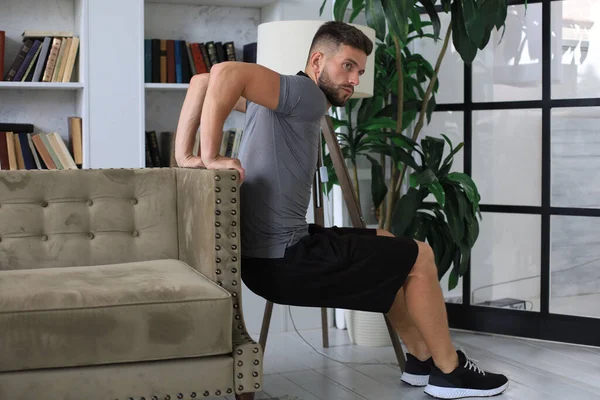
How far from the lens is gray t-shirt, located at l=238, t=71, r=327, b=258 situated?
252 centimetres

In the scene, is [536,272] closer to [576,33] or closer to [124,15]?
[576,33]

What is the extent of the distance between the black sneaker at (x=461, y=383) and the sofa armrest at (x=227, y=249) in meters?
0.71

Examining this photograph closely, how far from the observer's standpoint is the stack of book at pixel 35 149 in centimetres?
371

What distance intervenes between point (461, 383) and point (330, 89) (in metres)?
1.06

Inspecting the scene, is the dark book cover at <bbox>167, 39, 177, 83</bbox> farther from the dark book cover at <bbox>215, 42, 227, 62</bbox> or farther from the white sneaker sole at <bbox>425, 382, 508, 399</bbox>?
the white sneaker sole at <bbox>425, 382, 508, 399</bbox>

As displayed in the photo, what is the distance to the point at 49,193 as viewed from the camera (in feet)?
9.28

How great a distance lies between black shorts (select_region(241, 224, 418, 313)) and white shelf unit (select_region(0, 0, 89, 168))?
1.61 m

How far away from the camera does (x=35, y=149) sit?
377 cm

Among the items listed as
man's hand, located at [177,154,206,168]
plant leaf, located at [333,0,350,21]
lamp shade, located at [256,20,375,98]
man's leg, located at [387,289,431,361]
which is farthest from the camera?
plant leaf, located at [333,0,350,21]

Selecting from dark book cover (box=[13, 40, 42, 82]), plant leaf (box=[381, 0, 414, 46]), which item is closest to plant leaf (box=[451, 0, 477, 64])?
plant leaf (box=[381, 0, 414, 46])

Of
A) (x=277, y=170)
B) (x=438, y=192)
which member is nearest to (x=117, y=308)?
(x=277, y=170)

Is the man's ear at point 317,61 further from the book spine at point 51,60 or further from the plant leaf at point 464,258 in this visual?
the book spine at point 51,60

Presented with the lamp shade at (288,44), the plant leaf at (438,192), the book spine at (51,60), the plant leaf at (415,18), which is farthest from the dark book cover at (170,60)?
the plant leaf at (438,192)

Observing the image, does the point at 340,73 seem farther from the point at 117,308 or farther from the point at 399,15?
the point at 117,308
